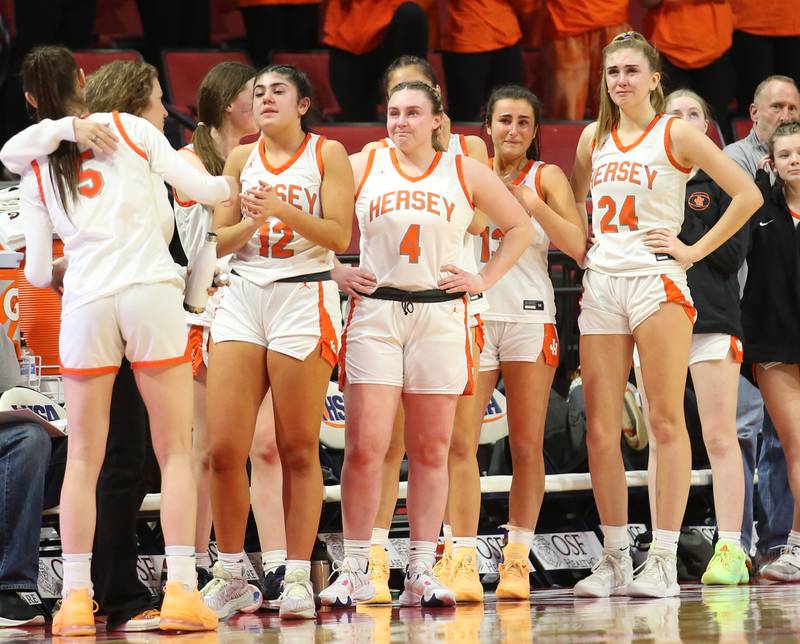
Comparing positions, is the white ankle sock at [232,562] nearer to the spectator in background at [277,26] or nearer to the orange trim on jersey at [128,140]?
the orange trim on jersey at [128,140]

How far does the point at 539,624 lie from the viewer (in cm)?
348

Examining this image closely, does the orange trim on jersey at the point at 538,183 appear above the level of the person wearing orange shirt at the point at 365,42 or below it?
below

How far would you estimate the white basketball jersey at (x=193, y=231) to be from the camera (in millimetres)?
4234

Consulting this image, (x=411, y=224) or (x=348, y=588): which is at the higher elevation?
(x=411, y=224)

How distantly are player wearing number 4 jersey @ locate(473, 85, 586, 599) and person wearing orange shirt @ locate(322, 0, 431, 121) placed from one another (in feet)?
8.64

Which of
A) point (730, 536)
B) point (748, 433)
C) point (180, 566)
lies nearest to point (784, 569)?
point (730, 536)

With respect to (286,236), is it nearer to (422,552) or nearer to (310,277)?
(310,277)

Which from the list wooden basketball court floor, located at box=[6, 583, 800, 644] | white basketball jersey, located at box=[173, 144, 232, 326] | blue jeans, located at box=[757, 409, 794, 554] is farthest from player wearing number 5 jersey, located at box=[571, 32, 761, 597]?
white basketball jersey, located at box=[173, 144, 232, 326]

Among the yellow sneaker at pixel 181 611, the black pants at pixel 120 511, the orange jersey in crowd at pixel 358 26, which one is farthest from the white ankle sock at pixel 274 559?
the orange jersey in crowd at pixel 358 26

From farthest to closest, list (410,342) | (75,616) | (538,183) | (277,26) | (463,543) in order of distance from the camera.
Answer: (277,26) < (538,183) < (463,543) < (410,342) < (75,616)

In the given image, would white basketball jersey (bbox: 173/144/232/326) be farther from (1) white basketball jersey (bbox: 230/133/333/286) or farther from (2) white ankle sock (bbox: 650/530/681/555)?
(2) white ankle sock (bbox: 650/530/681/555)

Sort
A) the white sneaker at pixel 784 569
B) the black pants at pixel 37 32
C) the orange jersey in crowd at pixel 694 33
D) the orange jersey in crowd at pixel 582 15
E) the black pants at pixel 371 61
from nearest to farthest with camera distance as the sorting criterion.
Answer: the white sneaker at pixel 784 569 → the black pants at pixel 37 32 → the black pants at pixel 371 61 → the orange jersey in crowd at pixel 582 15 → the orange jersey in crowd at pixel 694 33

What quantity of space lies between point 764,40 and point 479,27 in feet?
6.25

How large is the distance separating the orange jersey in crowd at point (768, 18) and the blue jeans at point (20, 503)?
5.67m
